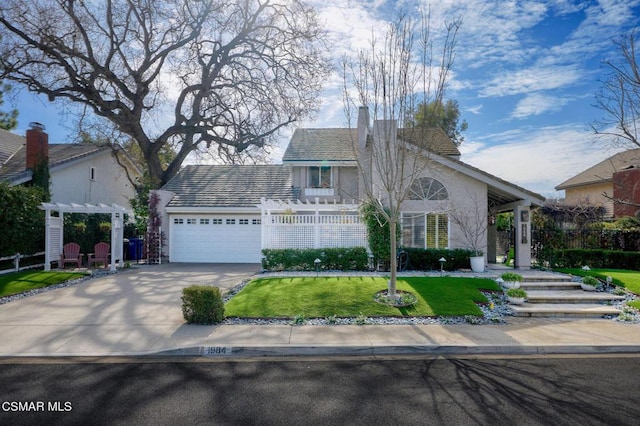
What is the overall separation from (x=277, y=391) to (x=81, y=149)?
79.9 feet

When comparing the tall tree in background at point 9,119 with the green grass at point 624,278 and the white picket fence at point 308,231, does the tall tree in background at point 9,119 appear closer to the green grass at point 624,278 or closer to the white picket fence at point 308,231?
the white picket fence at point 308,231

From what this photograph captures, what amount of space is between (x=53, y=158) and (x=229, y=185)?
31.9 feet

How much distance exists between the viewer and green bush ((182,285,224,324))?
25.0ft

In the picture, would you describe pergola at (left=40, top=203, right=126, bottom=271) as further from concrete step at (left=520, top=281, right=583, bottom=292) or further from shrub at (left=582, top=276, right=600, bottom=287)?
shrub at (left=582, top=276, right=600, bottom=287)

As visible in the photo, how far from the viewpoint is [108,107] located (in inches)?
870

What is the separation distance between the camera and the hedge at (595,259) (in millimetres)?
13898

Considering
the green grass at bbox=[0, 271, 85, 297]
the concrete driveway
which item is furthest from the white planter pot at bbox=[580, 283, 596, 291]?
the green grass at bbox=[0, 271, 85, 297]

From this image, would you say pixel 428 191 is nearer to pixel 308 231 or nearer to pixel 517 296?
pixel 308 231

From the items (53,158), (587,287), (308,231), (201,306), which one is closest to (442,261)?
(587,287)

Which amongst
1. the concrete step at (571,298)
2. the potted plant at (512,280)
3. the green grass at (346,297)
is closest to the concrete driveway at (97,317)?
the green grass at (346,297)

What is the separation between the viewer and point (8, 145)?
21.7 m

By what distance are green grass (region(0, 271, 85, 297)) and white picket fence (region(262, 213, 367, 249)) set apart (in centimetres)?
706

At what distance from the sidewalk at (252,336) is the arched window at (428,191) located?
22.9 ft

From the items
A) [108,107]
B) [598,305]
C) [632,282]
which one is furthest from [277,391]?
[108,107]
